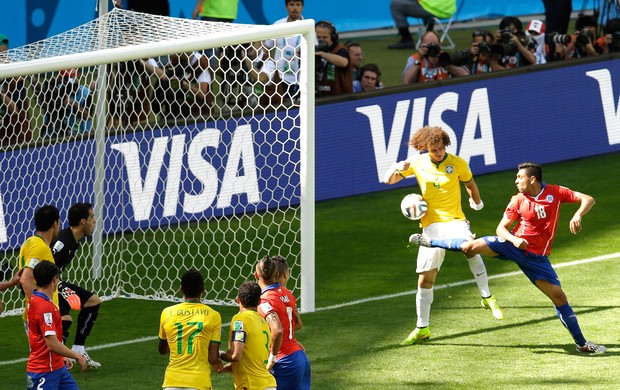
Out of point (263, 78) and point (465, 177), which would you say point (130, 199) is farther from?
point (465, 177)

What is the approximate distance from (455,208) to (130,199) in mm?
4679

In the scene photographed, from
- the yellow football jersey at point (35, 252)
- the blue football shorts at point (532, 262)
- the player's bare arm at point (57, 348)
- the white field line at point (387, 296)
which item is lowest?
the white field line at point (387, 296)

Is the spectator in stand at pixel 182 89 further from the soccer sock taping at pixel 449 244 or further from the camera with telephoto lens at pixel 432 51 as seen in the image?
the soccer sock taping at pixel 449 244

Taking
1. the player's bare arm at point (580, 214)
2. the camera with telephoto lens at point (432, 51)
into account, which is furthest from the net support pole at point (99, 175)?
the player's bare arm at point (580, 214)

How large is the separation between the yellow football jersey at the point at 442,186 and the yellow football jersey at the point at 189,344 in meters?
3.77

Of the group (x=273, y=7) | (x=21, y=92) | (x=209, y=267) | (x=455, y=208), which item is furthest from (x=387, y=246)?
(x=273, y=7)

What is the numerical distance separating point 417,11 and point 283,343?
52.3 feet

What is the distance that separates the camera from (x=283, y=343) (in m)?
9.34

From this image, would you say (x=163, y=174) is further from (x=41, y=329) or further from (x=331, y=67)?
(x=41, y=329)

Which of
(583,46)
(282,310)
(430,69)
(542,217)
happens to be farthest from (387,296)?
(583,46)

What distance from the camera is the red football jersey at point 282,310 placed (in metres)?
9.28

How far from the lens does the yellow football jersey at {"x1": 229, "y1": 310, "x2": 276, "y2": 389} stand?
888 centimetres

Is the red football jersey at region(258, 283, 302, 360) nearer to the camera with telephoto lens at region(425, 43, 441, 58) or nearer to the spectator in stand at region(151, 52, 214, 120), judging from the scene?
the spectator in stand at region(151, 52, 214, 120)

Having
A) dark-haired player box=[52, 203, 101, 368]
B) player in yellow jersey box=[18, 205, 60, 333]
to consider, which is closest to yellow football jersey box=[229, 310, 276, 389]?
player in yellow jersey box=[18, 205, 60, 333]
